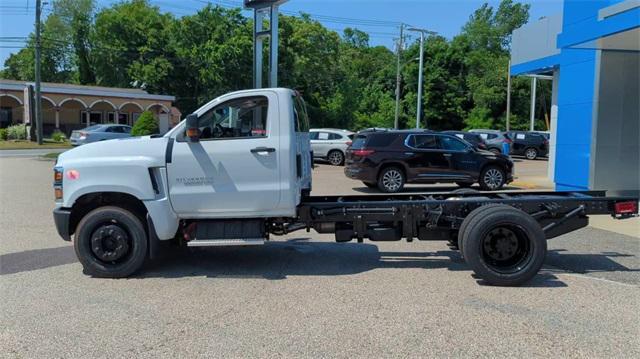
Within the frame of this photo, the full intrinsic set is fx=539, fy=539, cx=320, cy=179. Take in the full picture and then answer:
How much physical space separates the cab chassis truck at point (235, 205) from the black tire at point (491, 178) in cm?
880

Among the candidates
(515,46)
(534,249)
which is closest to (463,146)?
(515,46)

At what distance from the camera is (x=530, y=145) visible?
31250 millimetres

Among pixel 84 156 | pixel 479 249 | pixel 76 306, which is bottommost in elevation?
pixel 76 306

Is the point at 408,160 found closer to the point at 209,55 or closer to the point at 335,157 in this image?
the point at 335,157

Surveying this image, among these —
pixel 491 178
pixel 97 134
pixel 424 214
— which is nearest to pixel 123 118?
pixel 97 134

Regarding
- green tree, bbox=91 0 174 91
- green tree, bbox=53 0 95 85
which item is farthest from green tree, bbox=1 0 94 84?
green tree, bbox=91 0 174 91

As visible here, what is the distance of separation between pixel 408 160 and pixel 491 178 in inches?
105

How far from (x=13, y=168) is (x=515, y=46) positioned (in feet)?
65.6

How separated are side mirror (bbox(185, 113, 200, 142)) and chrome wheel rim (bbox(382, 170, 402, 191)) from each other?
921 centimetres

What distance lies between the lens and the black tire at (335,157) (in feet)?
79.8

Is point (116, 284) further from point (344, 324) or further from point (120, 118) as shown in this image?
point (120, 118)

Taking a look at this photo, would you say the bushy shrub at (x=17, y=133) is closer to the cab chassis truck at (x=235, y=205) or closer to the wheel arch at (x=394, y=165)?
the wheel arch at (x=394, y=165)

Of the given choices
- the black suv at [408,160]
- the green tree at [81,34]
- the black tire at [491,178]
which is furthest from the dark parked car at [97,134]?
the green tree at [81,34]

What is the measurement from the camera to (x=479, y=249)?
6.18m
